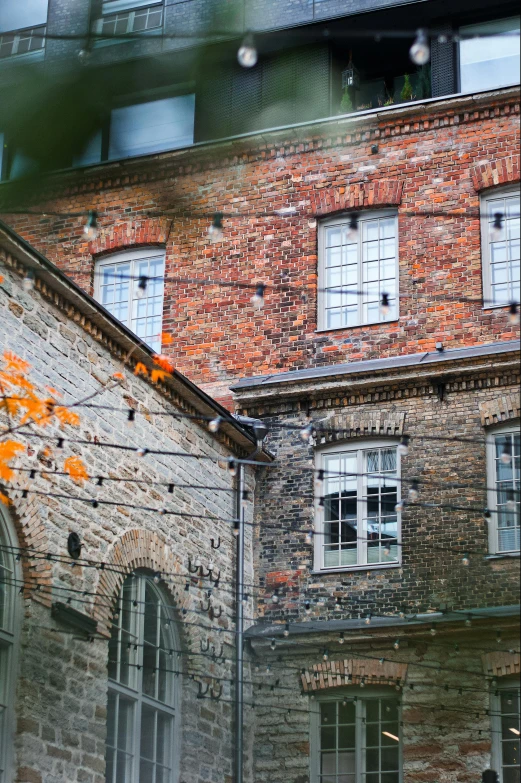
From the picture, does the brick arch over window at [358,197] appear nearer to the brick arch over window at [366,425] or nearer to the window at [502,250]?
the window at [502,250]

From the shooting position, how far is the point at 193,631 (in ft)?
47.2

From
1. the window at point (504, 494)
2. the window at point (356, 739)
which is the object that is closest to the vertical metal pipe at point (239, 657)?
the window at point (356, 739)

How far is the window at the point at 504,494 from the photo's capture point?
1512 centimetres

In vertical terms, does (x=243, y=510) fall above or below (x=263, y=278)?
below

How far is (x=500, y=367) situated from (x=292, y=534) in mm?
3481

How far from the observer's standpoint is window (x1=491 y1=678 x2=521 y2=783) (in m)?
14.1

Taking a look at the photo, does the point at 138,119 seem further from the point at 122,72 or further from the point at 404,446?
the point at 404,446

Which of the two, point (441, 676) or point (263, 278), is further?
point (263, 278)

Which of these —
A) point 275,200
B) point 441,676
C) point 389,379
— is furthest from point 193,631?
point 275,200

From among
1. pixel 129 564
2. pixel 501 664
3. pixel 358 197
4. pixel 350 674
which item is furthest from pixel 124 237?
pixel 501 664

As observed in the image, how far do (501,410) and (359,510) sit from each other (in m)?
2.24

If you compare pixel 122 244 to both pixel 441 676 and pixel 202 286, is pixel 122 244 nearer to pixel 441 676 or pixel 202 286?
pixel 202 286

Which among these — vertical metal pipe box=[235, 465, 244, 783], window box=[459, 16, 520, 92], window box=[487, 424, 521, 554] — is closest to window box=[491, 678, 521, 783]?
window box=[487, 424, 521, 554]

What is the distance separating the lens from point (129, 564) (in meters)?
13.2
